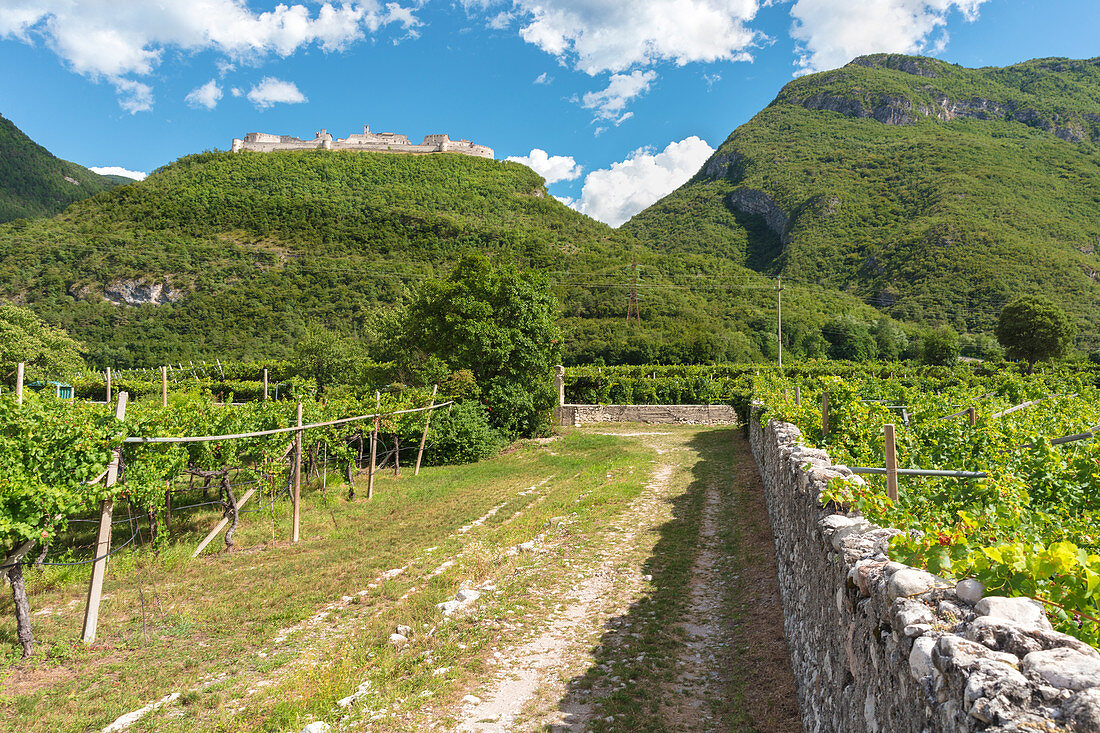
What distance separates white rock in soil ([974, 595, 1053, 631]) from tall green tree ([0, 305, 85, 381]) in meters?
40.5

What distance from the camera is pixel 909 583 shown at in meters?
2.25

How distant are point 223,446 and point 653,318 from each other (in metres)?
50.1

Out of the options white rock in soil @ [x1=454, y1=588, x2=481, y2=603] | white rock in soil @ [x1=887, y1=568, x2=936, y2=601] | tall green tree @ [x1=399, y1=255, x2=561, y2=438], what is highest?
tall green tree @ [x1=399, y1=255, x2=561, y2=438]

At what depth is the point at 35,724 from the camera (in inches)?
166

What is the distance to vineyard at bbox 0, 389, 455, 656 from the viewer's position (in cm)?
546

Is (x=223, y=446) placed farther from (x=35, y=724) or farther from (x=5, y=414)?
(x=35, y=724)

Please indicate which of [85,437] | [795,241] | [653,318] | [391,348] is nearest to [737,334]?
[653,318]

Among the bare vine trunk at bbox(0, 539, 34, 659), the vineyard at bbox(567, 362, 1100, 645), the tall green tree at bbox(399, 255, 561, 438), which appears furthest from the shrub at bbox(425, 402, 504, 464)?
the bare vine trunk at bbox(0, 539, 34, 659)

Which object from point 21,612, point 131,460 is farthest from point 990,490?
point 131,460

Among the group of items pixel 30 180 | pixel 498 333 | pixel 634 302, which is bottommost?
pixel 498 333

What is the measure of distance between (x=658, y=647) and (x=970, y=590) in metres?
4.01

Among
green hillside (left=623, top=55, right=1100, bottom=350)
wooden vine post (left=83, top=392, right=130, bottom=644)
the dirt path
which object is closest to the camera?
the dirt path

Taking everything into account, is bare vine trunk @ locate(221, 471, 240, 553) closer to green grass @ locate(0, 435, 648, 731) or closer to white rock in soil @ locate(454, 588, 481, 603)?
green grass @ locate(0, 435, 648, 731)

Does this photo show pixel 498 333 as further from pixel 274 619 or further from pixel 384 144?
pixel 384 144
